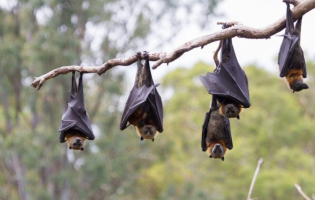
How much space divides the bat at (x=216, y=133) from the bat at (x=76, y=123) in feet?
3.56

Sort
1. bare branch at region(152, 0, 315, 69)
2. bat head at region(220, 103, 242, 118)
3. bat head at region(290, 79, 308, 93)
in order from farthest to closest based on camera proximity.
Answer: bat head at region(220, 103, 242, 118)
bat head at region(290, 79, 308, 93)
bare branch at region(152, 0, 315, 69)

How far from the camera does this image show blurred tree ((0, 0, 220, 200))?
16625 mm

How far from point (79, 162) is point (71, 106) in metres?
13.7

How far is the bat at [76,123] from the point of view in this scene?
15.2 ft

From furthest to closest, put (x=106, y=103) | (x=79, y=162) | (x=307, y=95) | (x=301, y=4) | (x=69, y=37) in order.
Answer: (x=307, y=95) < (x=106, y=103) < (x=79, y=162) < (x=69, y=37) < (x=301, y=4)

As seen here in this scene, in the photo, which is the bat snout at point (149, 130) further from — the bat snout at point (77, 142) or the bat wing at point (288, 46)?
the bat wing at point (288, 46)

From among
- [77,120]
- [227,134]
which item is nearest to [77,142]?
[77,120]

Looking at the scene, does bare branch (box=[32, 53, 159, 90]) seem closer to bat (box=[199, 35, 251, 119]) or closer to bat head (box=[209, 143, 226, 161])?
bat (box=[199, 35, 251, 119])

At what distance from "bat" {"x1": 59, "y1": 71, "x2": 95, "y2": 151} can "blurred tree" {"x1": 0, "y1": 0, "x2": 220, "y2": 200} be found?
11491 millimetres

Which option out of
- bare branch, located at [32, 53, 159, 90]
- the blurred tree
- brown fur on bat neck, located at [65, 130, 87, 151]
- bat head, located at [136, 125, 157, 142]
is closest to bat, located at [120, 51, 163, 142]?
bat head, located at [136, 125, 157, 142]

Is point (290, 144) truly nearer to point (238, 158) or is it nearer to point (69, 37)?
point (238, 158)

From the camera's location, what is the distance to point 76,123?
4641 mm

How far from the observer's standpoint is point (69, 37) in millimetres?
16578

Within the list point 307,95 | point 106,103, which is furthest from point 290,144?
point 106,103
